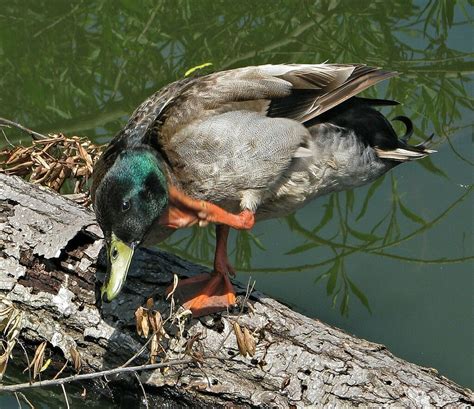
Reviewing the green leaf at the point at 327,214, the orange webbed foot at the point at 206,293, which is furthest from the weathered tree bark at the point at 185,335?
the green leaf at the point at 327,214

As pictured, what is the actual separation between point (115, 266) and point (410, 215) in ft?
6.13

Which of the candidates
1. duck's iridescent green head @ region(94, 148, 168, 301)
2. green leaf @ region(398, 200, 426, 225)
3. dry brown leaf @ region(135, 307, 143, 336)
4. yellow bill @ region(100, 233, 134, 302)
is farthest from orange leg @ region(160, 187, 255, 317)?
green leaf @ region(398, 200, 426, 225)

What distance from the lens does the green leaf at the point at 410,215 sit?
16.8 ft

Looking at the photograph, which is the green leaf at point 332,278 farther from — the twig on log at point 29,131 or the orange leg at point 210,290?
the twig on log at point 29,131

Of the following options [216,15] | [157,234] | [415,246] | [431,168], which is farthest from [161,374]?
[216,15]

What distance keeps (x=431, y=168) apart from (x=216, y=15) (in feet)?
6.17

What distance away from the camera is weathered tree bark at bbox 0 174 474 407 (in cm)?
382

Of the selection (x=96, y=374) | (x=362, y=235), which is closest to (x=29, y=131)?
(x=362, y=235)

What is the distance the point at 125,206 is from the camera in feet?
12.4

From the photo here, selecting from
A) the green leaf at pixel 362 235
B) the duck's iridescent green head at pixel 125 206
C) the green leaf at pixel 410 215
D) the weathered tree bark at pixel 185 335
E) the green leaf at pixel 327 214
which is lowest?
the green leaf at pixel 327 214

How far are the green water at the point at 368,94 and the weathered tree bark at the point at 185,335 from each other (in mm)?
403

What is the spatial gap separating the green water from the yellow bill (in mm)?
763

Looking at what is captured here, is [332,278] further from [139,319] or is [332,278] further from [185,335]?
[139,319]

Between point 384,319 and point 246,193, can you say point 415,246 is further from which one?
point 246,193
